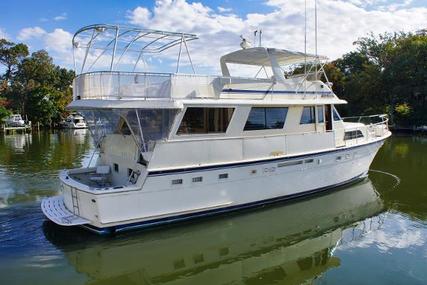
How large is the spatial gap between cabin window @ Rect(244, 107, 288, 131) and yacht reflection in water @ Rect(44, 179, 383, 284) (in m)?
2.24

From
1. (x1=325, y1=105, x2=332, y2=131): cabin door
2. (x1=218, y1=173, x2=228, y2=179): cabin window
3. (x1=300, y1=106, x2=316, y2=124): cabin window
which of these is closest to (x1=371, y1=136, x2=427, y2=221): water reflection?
(x1=325, y1=105, x2=332, y2=131): cabin door

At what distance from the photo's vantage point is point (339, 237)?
360 inches

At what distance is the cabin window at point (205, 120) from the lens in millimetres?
9344

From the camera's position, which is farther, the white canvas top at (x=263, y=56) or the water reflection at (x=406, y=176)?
the white canvas top at (x=263, y=56)

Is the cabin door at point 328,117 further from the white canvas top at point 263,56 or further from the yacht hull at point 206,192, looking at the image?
the white canvas top at point 263,56

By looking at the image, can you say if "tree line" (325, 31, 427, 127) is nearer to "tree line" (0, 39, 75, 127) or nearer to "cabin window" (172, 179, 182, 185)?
"cabin window" (172, 179, 182, 185)

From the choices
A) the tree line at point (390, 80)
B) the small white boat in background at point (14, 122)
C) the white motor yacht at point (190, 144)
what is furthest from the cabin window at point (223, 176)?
the small white boat in background at point (14, 122)

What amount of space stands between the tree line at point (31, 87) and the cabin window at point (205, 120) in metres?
47.8

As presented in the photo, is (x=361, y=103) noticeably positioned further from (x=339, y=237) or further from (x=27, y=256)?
(x=27, y=256)

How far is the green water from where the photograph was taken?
7.26m

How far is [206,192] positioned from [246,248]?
5.43 ft

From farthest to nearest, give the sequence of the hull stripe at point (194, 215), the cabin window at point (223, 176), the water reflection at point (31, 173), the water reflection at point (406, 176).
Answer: the water reflection at point (31, 173), the water reflection at point (406, 176), the cabin window at point (223, 176), the hull stripe at point (194, 215)

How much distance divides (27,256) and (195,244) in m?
3.34

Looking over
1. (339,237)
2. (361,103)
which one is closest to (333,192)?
(339,237)
